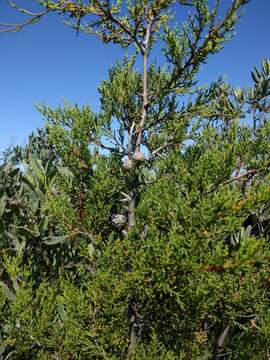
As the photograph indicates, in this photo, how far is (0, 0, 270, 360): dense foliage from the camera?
3.42 meters

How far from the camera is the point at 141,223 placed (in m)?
4.18

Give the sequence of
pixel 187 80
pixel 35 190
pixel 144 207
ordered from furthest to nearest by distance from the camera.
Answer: pixel 35 190 < pixel 187 80 < pixel 144 207

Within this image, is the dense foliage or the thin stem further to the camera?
the thin stem

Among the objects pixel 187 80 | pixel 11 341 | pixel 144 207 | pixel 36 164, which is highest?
pixel 187 80

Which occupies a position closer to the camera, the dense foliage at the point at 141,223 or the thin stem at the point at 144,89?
the dense foliage at the point at 141,223

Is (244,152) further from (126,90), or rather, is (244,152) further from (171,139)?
(126,90)

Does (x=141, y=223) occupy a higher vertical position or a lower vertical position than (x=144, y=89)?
lower

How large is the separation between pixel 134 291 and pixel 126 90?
2.69m

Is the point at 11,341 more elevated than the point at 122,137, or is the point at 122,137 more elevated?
the point at 122,137

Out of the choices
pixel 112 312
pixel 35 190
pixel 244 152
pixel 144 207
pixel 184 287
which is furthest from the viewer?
pixel 35 190

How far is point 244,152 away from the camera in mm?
4359

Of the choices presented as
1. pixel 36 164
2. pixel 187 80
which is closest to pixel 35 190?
pixel 36 164

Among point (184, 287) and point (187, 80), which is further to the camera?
point (187, 80)

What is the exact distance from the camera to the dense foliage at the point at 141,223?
3.42 meters
